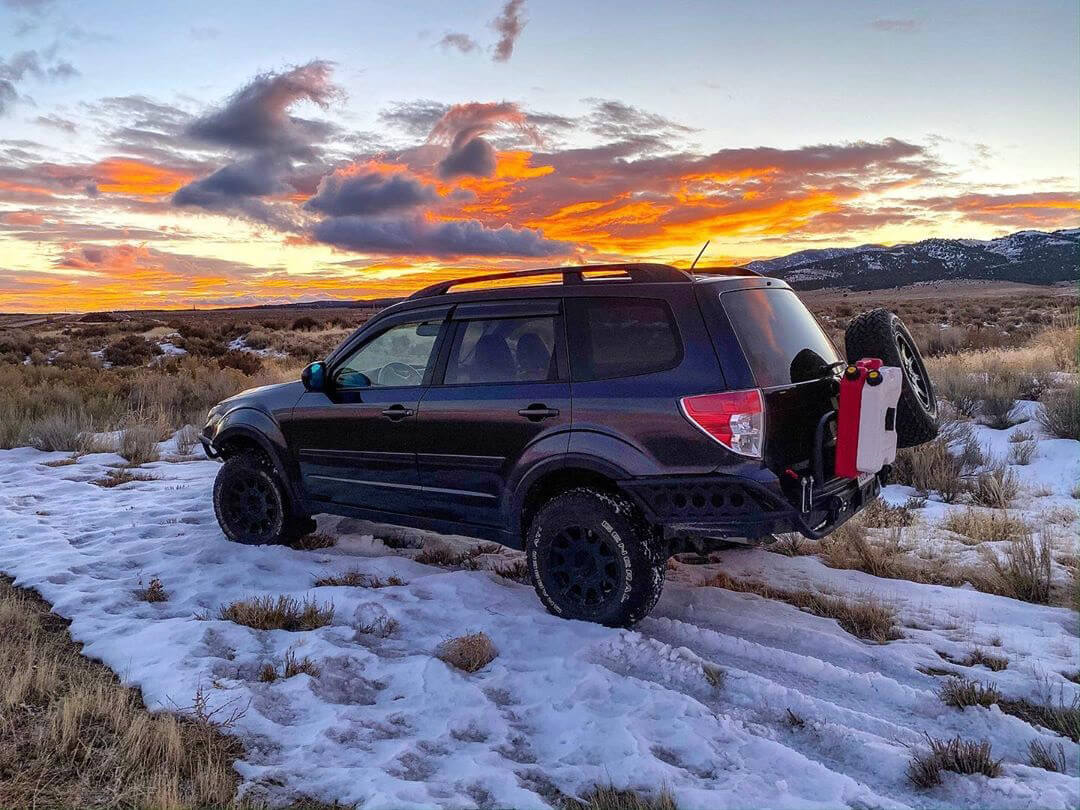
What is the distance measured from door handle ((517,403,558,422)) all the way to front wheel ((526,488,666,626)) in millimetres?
479

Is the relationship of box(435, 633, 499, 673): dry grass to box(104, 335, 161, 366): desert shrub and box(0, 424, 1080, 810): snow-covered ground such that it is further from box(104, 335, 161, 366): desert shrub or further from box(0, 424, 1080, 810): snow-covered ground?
box(104, 335, 161, 366): desert shrub

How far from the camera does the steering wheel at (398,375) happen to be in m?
5.61

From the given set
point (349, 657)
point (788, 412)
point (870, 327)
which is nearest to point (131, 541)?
point (349, 657)

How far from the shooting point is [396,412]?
5551 mm

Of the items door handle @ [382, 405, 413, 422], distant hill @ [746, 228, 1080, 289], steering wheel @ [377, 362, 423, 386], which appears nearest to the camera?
door handle @ [382, 405, 413, 422]

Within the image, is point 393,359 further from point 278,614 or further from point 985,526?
point 985,526

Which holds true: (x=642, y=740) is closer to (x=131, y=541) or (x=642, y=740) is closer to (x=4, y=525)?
(x=131, y=541)

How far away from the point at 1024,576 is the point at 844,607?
50.4 inches

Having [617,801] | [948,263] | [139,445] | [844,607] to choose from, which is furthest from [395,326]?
[948,263]

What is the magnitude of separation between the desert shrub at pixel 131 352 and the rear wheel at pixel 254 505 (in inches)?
758

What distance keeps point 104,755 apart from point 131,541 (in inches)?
145

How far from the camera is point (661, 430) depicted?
14.2ft

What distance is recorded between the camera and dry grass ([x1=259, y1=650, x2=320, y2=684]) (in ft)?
13.5

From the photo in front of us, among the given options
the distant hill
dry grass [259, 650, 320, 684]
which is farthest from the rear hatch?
the distant hill
